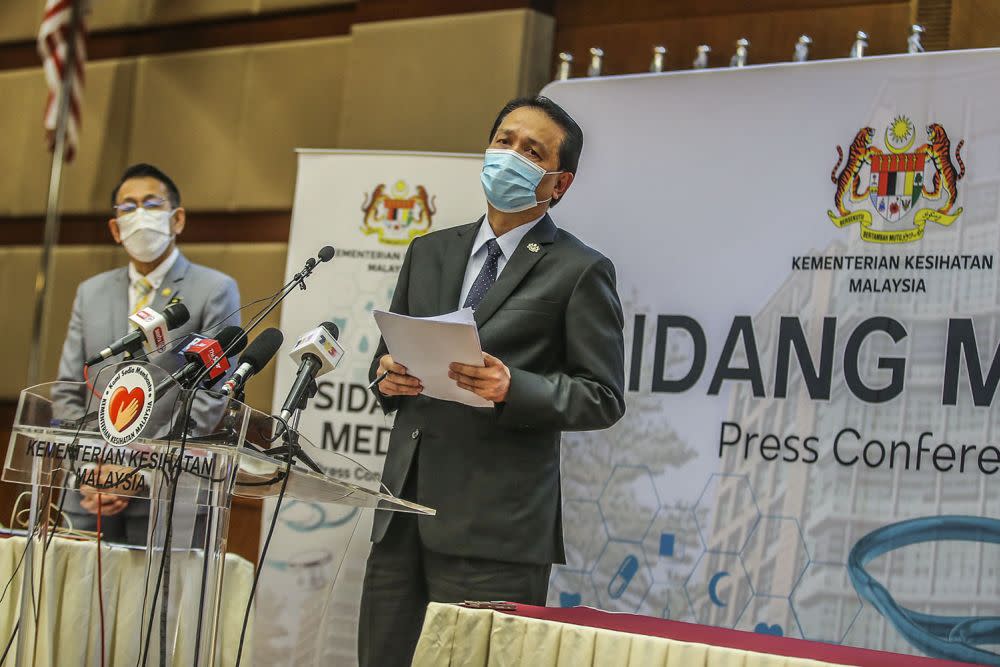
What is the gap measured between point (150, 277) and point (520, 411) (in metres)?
1.89

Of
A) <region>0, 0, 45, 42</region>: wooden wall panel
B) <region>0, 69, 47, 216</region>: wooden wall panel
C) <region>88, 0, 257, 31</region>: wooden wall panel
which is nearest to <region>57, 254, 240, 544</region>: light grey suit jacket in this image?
<region>88, 0, 257, 31</region>: wooden wall panel

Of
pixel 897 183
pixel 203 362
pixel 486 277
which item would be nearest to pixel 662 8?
pixel 897 183

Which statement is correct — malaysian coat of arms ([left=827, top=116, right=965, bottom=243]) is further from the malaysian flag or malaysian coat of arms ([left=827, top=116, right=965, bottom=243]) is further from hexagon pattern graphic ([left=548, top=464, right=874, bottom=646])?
the malaysian flag

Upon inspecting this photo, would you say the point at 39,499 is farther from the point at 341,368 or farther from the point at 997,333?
the point at 997,333

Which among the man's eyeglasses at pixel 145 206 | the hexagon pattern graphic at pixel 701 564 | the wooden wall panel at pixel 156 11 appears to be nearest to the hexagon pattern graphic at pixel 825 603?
the hexagon pattern graphic at pixel 701 564

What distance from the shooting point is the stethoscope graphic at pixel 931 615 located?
295 cm

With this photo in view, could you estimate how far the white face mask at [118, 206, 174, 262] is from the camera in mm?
3674

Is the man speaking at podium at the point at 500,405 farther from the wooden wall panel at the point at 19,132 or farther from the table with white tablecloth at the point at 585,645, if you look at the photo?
the wooden wall panel at the point at 19,132

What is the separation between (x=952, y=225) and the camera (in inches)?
122

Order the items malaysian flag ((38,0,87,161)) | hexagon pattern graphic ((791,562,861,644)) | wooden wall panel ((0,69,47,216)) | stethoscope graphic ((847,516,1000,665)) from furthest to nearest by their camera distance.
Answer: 1. wooden wall panel ((0,69,47,216))
2. malaysian flag ((38,0,87,161))
3. hexagon pattern graphic ((791,562,861,644))
4. stethoscope graphic ((847,516,1000,665))

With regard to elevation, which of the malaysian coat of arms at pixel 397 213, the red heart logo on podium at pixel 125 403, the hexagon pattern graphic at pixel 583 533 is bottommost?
the hexagon pattern graphic at pixel 583 533

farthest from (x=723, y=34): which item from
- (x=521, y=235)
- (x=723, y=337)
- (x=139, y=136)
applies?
(x=139, y=136)

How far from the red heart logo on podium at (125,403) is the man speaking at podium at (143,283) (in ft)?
4.99

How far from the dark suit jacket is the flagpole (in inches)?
135
